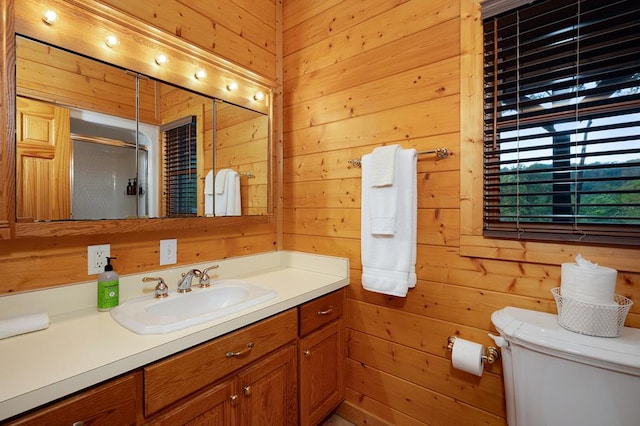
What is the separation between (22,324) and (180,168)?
80 centimetres

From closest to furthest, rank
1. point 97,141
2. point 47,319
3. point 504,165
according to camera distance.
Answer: point 47,319 < point 97,141 < point 504,165

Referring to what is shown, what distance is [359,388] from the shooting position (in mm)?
1736

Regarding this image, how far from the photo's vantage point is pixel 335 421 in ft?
5.74

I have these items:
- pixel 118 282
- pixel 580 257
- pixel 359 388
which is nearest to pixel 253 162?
pixel 118 282

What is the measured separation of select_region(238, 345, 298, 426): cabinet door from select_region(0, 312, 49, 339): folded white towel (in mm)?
683

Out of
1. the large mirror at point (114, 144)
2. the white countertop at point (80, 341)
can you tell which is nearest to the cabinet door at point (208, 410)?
the white countertop at point (80, 341)

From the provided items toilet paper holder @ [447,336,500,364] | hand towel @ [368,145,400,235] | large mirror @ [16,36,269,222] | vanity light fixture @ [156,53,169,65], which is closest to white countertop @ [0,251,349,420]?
large mirror @ [16,36,269,222]

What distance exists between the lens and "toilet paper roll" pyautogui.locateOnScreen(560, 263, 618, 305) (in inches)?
38.2

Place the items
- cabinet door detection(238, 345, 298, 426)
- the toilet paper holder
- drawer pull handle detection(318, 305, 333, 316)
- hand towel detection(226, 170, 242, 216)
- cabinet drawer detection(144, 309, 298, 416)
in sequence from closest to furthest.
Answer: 1. cabinet drawer detection(144, 309, 298, 416)
2. cabinet door detection(238, 345, 298, 426)
3. the toilet paper holder
4. drawer pull handle detection(318, 305, 333, 316)
5. hand towel detection(226, 170, 242, 216)

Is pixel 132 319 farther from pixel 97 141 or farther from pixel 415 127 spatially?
pixel 415 127

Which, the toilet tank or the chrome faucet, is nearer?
the toilet tank

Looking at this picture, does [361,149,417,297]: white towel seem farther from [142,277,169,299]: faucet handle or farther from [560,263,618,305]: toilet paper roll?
[142,277,169,299]: faucet handle

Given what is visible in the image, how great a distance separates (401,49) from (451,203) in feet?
2.71

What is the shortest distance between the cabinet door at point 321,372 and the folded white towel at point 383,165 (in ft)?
2.65
